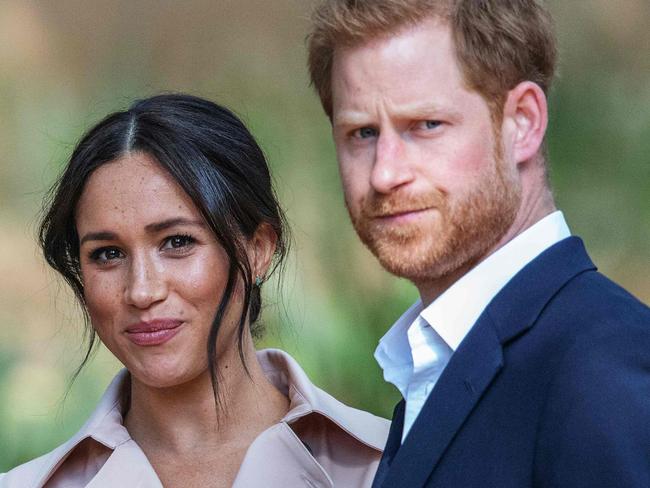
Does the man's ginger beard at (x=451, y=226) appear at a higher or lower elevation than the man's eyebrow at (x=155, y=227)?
lower

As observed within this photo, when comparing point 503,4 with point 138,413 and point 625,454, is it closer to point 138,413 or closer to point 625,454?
point 625,454

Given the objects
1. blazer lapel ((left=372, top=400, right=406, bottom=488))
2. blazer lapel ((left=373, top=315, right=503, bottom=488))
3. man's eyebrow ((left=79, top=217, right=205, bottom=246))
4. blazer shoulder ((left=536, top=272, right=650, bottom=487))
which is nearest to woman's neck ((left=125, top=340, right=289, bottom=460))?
man's eyebrow ((left=79, top=217, right=205, bottom=246))

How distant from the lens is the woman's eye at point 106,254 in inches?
100

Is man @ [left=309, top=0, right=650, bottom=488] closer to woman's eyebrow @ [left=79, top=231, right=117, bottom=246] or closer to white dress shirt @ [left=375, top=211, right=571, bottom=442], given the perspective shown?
white dress shirt @ [left=375, top=211, right=571, bottom=442]

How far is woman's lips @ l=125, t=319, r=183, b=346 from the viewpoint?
2.48 metres

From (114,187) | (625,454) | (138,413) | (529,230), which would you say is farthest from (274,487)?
(625,454)

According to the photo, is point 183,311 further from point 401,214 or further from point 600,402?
point 600,402

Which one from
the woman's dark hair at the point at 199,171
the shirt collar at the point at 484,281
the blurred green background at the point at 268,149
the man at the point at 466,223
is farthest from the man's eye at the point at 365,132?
the blurred green background at the point at 268,149

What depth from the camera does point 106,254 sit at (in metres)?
2.56

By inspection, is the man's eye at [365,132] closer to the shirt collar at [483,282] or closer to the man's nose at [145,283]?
the shirt collar at [483,282]

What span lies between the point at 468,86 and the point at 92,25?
2.65 m

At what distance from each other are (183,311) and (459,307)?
33.7 inches

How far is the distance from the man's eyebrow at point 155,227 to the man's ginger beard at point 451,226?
791mm

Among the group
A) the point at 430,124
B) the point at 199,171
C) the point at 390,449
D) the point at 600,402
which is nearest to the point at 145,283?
the point at 199,171
